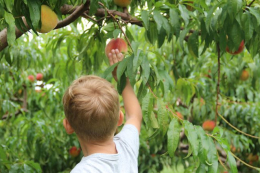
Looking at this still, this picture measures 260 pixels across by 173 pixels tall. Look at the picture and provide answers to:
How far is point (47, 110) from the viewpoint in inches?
108

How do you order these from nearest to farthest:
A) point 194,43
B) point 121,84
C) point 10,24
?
point 10,24 → point 121,84 → point 194,43

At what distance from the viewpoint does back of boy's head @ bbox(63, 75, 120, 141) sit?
100 cm

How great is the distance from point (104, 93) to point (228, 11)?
1.91 feet

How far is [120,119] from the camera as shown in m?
1.24

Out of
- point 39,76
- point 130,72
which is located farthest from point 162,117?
point 39,76

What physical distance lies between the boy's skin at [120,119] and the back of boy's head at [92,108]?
0.09 feet

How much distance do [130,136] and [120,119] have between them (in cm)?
9

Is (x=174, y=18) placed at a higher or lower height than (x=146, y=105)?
higher

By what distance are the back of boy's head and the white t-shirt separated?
66 mm

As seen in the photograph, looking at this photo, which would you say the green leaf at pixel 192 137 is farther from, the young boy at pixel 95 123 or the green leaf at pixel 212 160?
the young boy at pixel 95 123

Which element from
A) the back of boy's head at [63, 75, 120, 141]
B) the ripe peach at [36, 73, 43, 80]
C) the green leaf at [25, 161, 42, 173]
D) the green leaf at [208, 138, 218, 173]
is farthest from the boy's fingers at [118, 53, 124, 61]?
the ripe peach at [36, 73, 43, 80]

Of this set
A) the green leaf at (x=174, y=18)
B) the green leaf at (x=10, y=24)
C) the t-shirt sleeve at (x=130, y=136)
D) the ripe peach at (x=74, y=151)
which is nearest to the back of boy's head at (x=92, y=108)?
the t-shirt sleeve at (x=130, y=136)

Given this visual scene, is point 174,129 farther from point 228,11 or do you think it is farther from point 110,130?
point 228,11

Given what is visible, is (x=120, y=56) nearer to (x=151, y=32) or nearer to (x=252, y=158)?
(x=151, y=32)
